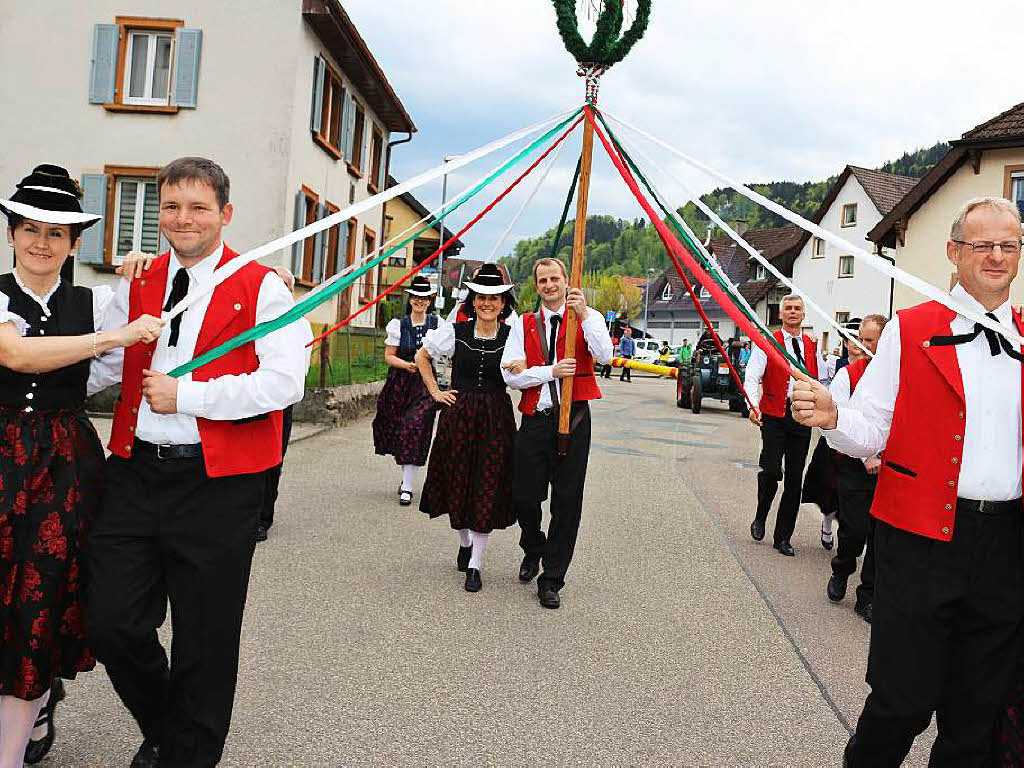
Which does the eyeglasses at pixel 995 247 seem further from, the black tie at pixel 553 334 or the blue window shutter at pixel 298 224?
the blue window shutter at pixel 298 224

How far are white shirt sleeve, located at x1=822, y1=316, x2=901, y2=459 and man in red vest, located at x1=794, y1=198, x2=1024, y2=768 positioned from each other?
17 millimetres

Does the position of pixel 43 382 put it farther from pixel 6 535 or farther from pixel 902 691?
pixel 902 691

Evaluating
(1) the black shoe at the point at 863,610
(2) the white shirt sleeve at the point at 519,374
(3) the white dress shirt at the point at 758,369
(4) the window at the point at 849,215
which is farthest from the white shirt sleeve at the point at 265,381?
(4) the window at the point at 849,215

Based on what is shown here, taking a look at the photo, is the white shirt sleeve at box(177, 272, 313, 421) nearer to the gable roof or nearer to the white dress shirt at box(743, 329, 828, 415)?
the white dress shirt at box(743, 329, 828, 415)

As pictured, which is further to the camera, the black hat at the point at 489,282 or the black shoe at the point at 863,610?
the black hat at the point at 489,282

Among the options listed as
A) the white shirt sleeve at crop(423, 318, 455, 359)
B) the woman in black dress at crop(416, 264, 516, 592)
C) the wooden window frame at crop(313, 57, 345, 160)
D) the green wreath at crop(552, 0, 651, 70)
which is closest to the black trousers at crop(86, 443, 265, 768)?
the woman in black dress at crop(416, 264, 516, 592)

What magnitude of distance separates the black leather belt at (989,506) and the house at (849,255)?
33.3 m

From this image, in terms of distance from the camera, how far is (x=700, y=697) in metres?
4.03

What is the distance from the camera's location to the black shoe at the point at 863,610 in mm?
5629

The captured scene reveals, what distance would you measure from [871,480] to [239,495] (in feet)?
14.6

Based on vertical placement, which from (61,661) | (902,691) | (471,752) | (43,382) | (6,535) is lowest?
(471,752)

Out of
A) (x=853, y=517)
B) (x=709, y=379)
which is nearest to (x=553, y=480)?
(x=853, y=517)

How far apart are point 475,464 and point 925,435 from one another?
3.63 meters

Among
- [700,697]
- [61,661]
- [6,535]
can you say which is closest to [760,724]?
[700,697]
